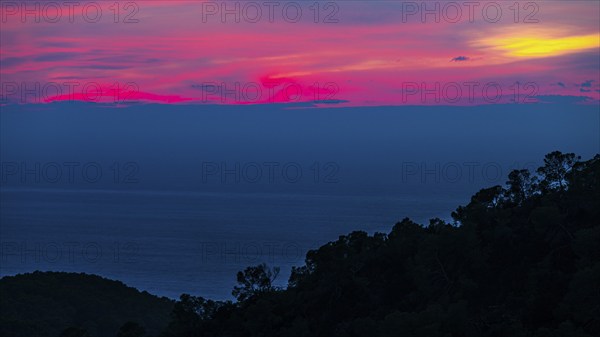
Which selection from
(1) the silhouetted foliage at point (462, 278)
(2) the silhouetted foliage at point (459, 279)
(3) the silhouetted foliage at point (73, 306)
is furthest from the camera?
(3) the silhouetted foliage at point (73, 306)

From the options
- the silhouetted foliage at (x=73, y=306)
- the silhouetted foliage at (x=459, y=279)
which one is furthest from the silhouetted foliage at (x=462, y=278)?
the silhouetted foliage at (x=73, y=306)

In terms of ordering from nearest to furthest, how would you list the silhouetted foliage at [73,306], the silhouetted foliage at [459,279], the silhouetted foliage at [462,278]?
the silhouetted foliage at [459,279] < the silhouetted foliage at [462,278] < the silhouetted foliage at [73,306]

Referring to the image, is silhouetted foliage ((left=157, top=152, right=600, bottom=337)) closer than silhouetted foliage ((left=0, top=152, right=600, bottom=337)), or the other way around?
silhouetted foliage ((left=0, top=152, right=600, bottom=337))

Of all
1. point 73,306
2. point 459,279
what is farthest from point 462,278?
point 73,306

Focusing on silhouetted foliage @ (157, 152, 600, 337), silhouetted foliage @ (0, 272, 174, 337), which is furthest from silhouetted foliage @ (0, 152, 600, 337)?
silhouetted foliage @ (0, 272, 174, 337)

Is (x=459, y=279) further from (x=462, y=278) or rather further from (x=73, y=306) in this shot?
(x=73, y=306)

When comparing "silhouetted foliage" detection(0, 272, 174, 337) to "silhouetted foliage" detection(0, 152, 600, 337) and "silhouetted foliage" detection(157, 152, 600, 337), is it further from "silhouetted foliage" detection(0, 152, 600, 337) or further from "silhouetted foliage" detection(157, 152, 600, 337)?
"silhouetted foliage" detection(157, 152, 600, 337)

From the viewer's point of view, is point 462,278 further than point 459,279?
Yes

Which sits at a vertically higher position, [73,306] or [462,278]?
[462,278]

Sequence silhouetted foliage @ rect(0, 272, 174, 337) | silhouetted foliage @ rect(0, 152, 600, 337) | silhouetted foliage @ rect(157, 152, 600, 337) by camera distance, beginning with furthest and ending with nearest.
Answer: silhouetted foliage @ rect(0, 272, 174, 337) → silhouetted foliage @ rect(157, 152, 600, 337) → silhouetted foliage @ rect(0, 152, 600, 337)

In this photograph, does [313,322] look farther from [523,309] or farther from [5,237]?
[5,237]


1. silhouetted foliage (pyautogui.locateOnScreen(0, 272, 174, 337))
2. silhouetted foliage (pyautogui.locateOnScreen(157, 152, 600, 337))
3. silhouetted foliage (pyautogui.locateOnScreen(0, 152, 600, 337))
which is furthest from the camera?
silhouetted foliage (pyautogui.locateOnScreen(0, 272, 174, 337))

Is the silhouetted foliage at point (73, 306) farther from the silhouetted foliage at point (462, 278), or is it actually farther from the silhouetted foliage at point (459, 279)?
the silhouetted foliage at point (462, 278)

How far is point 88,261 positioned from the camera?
4368 inches
